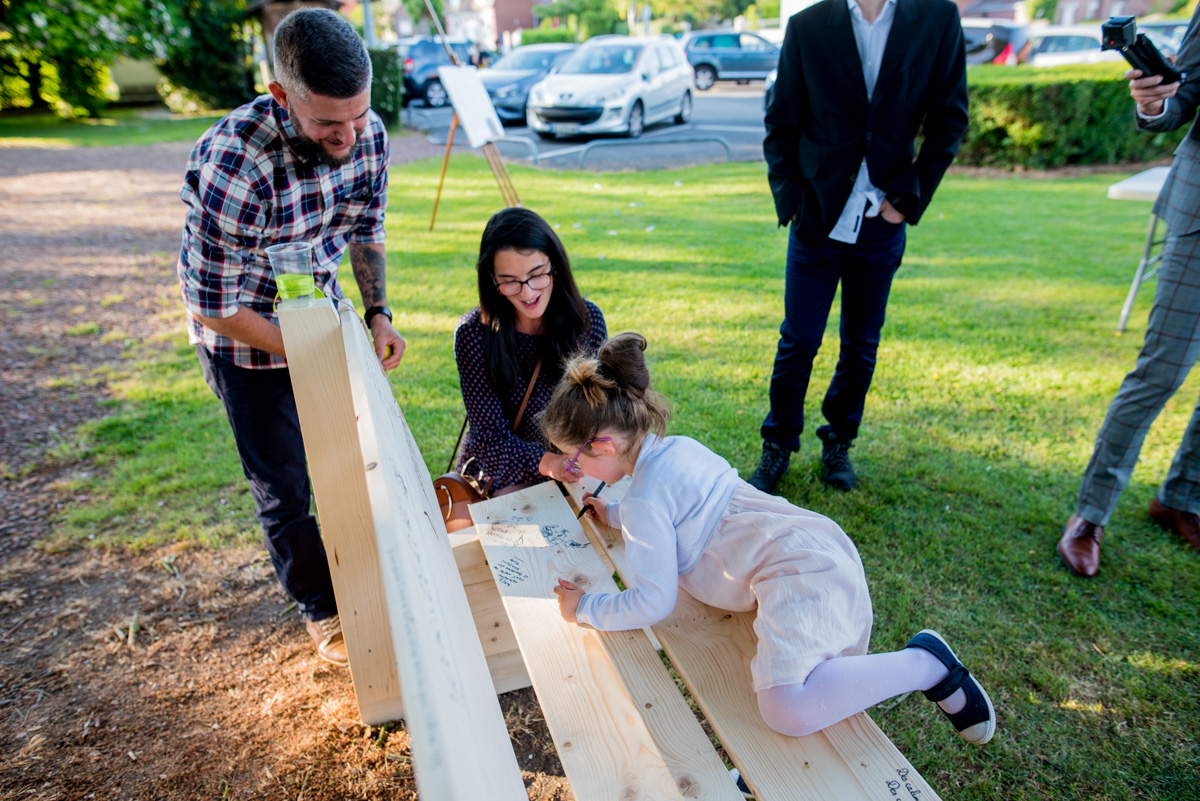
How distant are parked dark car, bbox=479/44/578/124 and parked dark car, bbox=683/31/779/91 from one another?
630 centimetres

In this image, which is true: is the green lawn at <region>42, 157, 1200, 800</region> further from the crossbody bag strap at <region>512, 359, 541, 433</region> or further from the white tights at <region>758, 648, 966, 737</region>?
the crossbody bag strap at <region>512, 359, 541, 433</region>

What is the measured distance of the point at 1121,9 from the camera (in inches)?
1676

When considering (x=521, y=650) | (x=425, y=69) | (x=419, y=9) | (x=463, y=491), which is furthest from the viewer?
(x=419, y=9)

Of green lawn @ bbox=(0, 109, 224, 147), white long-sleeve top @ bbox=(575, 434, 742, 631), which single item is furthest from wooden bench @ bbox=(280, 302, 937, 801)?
green lawn @ bbox=(0, 109, 224, 147)

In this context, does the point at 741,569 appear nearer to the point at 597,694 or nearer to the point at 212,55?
the point at 597,694

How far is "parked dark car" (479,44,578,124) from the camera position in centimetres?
1498

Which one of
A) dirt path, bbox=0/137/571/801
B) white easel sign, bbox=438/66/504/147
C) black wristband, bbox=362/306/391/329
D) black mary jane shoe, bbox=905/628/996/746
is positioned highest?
white easel sign, bbox=438/66/504/147

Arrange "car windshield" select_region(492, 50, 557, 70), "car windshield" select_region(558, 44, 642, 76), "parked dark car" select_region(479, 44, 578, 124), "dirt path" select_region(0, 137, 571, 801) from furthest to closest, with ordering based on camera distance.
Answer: "car windshield" select_region(492, 50, 557, 70)
"parked dark car" select_region(479, 44, 578, 124)
"car windshield" select_region(558, 44, 642, 76)
"dirt path" select_region(0, 137, 571, 801)

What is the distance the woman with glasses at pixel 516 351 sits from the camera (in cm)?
245

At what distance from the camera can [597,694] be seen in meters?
1.63

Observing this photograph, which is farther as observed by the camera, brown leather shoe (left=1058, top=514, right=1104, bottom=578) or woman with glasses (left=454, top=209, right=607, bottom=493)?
brown leather shoe (left=1058, top=514, right=1104, bottom=578)

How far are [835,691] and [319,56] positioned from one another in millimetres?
1914

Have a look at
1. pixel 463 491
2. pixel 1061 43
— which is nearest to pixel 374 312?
pixel 463 491

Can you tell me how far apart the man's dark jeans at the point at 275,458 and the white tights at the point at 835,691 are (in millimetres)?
1531
